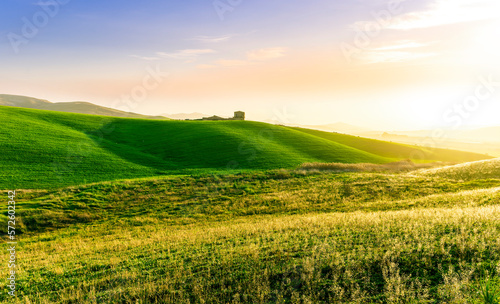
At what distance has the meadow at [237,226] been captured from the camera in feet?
26.2

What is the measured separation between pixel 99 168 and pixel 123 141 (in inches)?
991

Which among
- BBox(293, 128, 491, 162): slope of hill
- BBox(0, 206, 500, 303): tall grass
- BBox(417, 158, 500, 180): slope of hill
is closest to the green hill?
BBox(293, 128, 491, 162): slope of hill

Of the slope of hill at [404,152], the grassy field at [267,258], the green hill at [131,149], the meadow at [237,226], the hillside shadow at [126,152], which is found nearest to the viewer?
the grassy field at [267,258]

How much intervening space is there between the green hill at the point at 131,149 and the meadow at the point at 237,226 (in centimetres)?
47

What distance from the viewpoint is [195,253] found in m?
12.5

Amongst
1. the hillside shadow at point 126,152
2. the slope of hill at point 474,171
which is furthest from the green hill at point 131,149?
the slope of hill at point 474,171

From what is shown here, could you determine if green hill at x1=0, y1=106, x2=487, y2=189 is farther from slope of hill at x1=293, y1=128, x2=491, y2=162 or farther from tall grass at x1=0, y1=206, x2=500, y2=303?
tall grass at x1=0, y1=206, x2=500, y2=303

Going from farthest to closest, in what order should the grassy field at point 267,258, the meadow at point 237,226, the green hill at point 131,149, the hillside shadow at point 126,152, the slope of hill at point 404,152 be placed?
1. the slope of hill at point 404,152
2. the hillside shadow at point 126,152
3. the green hill at point 131,149
4. the meadow at point 237,226
5. the grassy field at point 267,258

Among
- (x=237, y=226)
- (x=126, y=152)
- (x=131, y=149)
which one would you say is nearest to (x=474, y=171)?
(x=237, y=226)

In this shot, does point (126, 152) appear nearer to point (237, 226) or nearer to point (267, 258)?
point (237, 226)

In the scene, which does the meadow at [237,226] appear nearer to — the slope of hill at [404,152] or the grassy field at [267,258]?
the grassy field at [267,258]

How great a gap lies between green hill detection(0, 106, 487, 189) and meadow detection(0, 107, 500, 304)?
47cm

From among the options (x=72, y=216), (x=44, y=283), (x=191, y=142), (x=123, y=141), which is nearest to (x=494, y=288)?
(x=44, y=283)

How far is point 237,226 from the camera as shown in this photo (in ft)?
61.1
